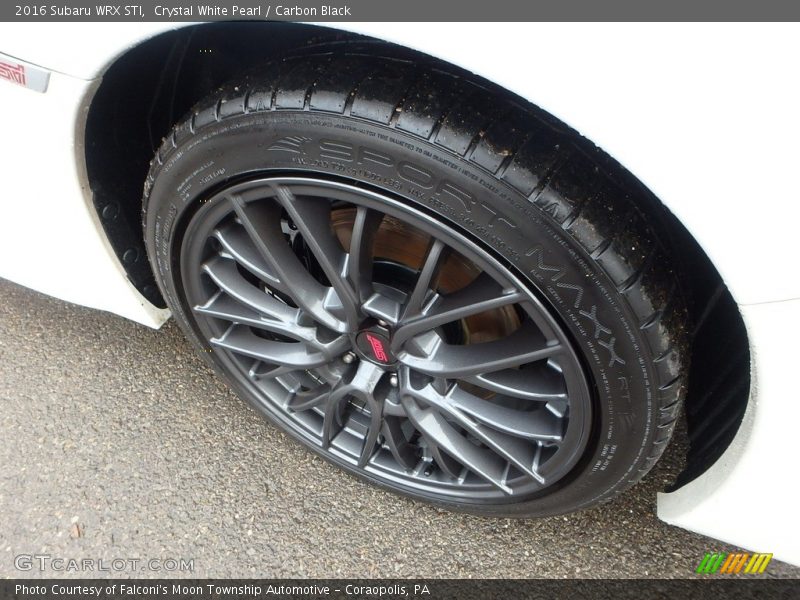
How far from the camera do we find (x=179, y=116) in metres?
1.51

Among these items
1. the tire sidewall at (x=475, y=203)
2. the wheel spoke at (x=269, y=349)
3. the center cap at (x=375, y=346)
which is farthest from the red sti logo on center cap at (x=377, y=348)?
the tire sidewall at (x=475, y=203)

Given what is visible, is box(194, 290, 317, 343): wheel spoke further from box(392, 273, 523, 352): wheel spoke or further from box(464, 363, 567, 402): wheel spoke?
box(464, 363, 567, 402): wheel spoke

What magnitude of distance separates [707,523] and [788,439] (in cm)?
32

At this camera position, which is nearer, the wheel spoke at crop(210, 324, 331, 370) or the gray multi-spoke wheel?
the gray multi-spoke wheel

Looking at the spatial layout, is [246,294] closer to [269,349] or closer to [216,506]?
[269,349]

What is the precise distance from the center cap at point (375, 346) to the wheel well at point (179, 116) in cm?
54

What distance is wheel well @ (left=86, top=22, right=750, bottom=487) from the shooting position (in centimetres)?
122

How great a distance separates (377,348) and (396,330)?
0.10 m

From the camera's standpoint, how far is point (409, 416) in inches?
56.5

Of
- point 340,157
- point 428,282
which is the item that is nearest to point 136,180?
point 340,157

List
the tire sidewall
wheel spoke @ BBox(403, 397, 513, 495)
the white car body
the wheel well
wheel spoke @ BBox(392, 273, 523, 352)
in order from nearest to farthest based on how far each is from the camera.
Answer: the white car body → the tire sidewall → wheel spoke @ BBox(392, 273, 523, 352) → the wheel well → wheel spoke @ BBox(403, 397, 513, 495)

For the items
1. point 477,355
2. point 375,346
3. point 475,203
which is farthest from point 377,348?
point 475,203

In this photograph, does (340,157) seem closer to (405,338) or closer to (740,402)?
(405,338)

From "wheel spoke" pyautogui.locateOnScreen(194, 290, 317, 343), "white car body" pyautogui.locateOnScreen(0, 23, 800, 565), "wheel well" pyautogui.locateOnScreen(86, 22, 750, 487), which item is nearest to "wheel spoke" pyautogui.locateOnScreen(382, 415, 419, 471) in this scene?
"wheel spoke" pyautogui.locateOnScreen(194, 290, 317, 343)
